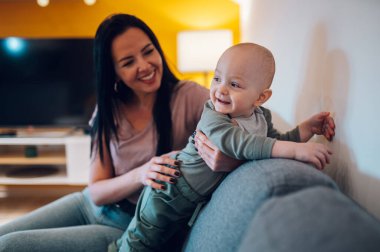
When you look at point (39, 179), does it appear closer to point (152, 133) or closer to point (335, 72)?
point (152, 133)

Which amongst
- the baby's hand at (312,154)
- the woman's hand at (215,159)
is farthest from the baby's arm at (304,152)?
the woman's hand at (215,159)

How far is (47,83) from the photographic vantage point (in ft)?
9.50

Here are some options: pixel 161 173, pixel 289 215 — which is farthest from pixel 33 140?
pixel 289 215

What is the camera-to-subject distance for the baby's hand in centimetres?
71

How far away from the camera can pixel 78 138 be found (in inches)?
110

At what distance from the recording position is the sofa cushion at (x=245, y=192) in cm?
60

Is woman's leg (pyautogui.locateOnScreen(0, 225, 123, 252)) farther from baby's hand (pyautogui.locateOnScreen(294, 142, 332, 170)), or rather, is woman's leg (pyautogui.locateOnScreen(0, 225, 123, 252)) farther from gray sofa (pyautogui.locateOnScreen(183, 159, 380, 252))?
baby's hand (pyautogui.locateOnScreen(294, 142, 332, 170))

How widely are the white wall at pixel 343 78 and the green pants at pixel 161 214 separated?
378 mm

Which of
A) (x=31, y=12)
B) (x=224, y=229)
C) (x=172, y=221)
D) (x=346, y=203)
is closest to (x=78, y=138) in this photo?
(x=31, y=12)

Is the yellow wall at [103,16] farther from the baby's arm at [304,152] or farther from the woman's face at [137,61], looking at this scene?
the baby's arm at [304,152]

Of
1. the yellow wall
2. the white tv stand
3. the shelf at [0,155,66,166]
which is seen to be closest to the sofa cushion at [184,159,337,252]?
the white tv stand

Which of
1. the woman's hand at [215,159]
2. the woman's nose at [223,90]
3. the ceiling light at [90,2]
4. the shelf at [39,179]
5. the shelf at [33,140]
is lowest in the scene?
the shelf at [39,179]

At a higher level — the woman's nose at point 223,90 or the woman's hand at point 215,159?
the woman's nose at point 223,90

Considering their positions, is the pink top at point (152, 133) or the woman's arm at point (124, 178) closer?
the woman's arm at point (124, 178)
